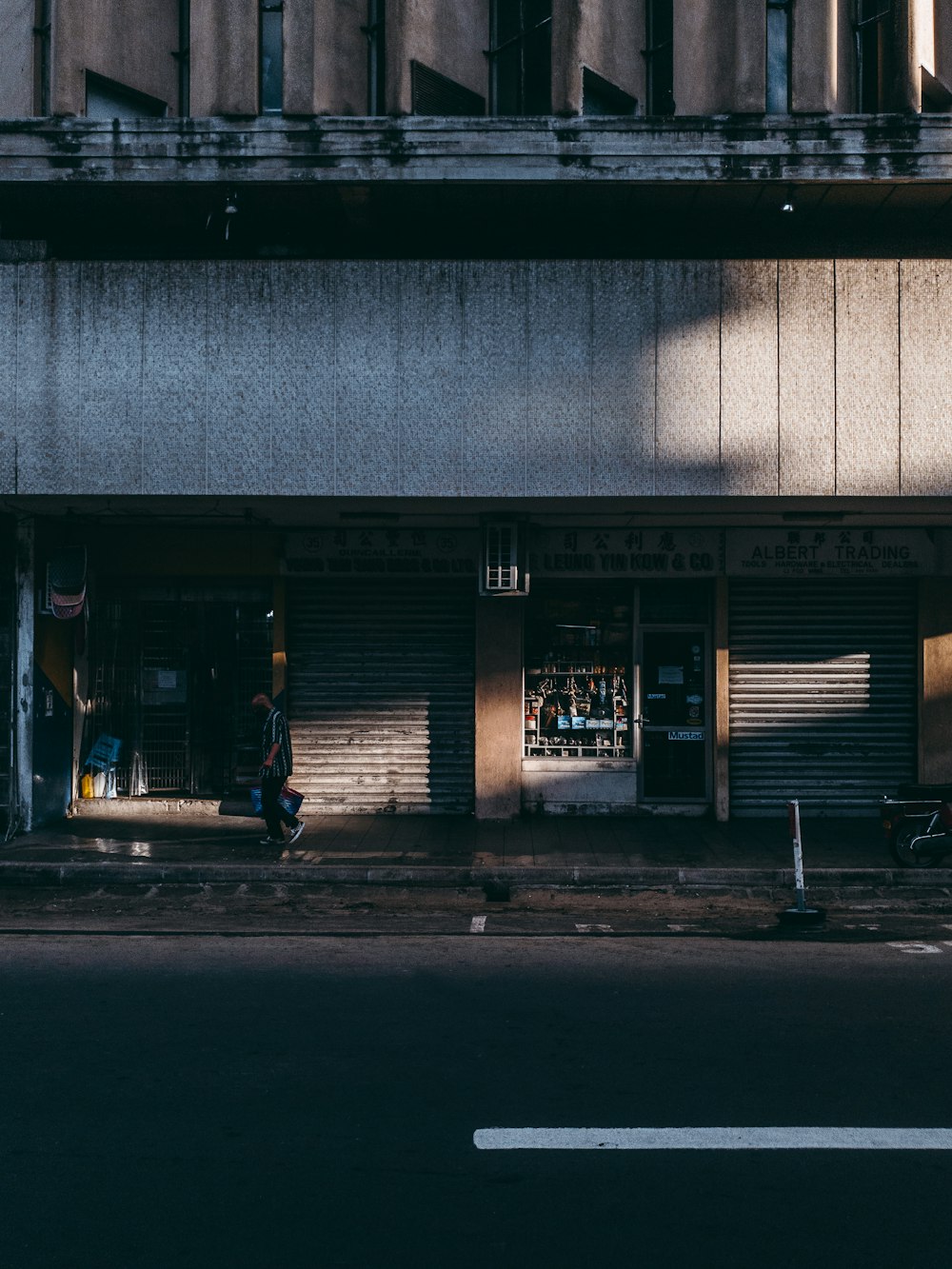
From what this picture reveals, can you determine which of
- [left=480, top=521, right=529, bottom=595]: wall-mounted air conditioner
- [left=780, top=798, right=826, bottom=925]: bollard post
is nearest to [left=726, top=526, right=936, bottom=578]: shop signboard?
[left=480, top=521, right=529, bottom=595]: wall-mounted air conditioner

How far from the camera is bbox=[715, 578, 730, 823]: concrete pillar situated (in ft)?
45.8

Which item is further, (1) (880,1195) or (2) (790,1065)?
(2) (790,1065)

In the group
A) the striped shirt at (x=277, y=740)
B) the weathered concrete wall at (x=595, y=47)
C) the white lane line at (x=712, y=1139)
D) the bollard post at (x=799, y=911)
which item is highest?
the weathered concrete wall at (x=595, y=47)

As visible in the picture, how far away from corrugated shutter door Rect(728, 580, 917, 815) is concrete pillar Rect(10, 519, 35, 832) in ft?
28.6

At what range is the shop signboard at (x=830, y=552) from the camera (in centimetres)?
1373

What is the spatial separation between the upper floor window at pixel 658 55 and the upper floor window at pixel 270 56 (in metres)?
4.39

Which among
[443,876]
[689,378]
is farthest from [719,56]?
[443,876]

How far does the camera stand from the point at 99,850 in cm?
1185

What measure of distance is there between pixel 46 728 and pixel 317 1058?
894 centimetres

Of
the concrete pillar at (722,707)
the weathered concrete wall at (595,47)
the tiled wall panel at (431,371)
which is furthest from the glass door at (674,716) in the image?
the weathered concrete wall at (595,47)

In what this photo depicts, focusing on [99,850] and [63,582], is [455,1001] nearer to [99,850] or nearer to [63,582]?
[99,850]

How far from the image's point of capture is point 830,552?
541 inches

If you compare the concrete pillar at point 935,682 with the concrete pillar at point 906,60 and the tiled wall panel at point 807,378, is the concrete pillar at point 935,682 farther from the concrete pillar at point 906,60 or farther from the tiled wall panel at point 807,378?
the concrete pillar at point 906,60

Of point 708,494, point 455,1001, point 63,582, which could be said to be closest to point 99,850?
point 63,582
